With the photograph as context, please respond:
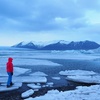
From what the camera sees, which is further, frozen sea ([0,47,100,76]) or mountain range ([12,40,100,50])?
mountain range ([12,40,100,50])

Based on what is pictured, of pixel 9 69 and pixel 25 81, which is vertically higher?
pixel 9 69

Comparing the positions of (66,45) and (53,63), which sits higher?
(66,45)

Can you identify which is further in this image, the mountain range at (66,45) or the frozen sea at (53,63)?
the mountain range at (66,45)

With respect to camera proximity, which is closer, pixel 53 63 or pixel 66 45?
pixel 53 63

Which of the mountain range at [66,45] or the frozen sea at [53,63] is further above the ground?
the mountain range at [66,45]

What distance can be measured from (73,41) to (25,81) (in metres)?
112

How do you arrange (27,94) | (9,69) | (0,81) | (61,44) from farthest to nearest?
1. (61,44)
2. (0,81)
3. (9,69)
4. (27,94)

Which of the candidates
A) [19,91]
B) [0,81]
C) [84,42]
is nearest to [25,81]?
[0,81]

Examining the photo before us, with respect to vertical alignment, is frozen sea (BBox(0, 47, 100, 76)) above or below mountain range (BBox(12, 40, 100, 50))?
below

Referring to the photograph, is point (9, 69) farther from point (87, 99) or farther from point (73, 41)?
point (73, 41)

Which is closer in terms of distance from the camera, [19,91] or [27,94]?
[27,94]

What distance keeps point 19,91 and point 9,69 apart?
1.39m

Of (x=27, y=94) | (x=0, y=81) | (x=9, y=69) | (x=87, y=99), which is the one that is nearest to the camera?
(x=87, y=99)

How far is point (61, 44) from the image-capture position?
397ft
